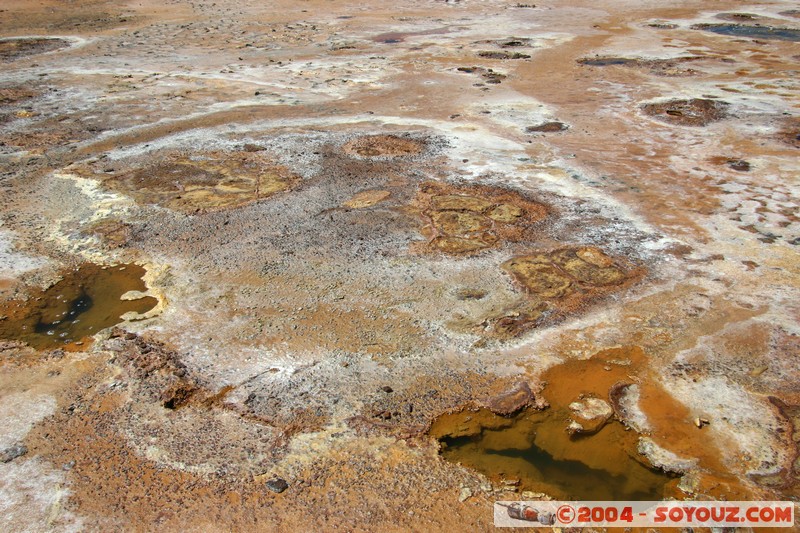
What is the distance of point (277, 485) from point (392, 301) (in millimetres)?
1575

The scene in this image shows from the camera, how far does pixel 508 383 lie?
132 inches

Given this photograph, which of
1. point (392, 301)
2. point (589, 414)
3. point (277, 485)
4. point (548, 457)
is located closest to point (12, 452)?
point (277, 485)

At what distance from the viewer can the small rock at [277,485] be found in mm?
2752

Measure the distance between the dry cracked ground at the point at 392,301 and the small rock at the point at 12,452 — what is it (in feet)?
0.11

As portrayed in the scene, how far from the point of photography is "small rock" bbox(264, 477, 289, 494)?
2752 mm

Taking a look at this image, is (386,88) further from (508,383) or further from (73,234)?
(508,383)

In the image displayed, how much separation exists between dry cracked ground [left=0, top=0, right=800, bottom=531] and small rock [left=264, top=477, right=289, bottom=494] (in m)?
0.03

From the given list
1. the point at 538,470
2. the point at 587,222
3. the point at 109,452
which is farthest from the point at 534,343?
the point at 109,452

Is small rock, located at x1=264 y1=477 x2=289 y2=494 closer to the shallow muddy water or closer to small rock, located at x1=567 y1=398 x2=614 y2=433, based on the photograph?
small rock, located at x1=567 y1=398 x2=614 y2=433

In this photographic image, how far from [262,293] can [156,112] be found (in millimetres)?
4896

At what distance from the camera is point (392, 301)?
Result: 4043mm

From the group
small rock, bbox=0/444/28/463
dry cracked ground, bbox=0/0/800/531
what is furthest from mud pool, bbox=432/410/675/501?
small rock, bbox=0/444/28/463

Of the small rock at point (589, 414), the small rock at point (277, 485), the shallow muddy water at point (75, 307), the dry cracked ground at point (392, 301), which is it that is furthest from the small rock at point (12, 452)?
the small rock at point (589, 414)

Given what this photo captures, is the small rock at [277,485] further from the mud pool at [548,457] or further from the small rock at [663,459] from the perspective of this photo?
the small rock at [663,459]
